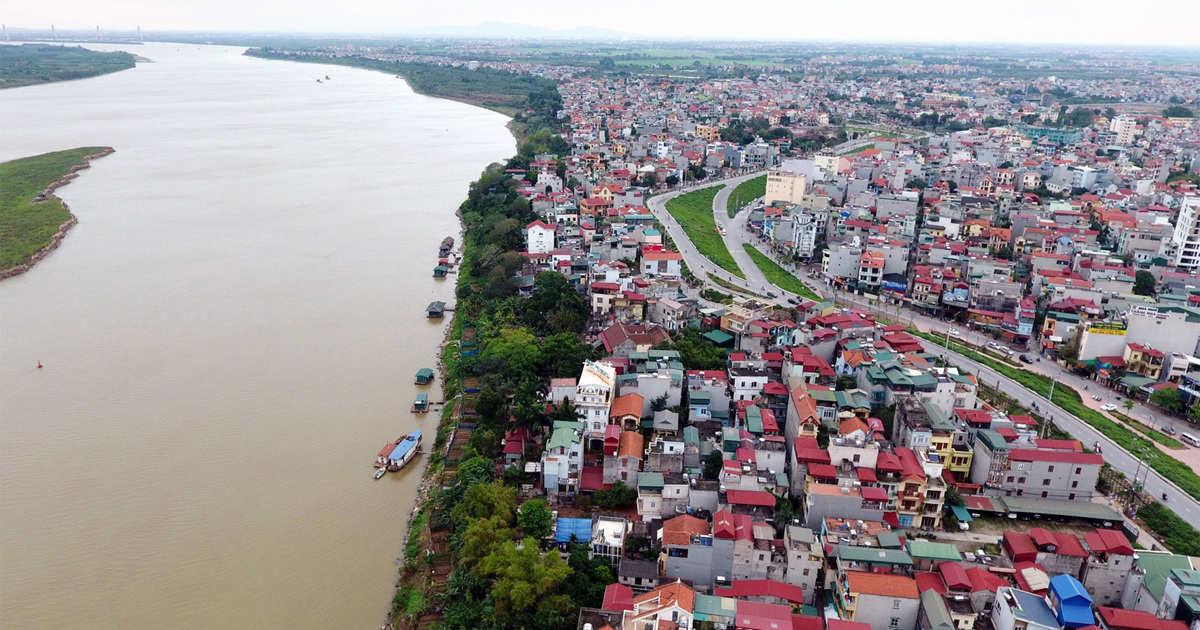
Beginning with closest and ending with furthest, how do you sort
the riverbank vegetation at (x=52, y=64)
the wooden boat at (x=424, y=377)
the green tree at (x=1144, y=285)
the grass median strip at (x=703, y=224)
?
the wooden boat at (x=424, y=377), the green tree at (x=1144, y=285), the grass median strip at (x=703, y=224), the riverbank vegetation at (x=52, y=64)

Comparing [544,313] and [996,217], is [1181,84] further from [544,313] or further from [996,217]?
[544,313]

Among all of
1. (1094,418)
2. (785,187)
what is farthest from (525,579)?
(785,187)

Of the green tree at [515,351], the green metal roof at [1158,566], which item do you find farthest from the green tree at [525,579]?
the green metal roof at [1158,566]

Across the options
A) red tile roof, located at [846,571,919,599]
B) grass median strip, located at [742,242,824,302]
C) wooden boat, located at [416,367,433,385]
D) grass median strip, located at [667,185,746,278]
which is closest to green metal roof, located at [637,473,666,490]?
red tile roof, located at [846,571,919,599]

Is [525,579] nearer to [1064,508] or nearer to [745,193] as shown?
[1064,508]

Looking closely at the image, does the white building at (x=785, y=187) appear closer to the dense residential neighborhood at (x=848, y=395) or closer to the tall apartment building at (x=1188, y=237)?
the dense residential neighborhood at (x=848, y=395)

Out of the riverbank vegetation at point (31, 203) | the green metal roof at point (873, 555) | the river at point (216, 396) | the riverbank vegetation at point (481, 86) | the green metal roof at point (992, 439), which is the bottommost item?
the river at point (216, 396)

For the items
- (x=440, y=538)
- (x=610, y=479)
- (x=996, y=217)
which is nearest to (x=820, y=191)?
(x=996, y=217)
